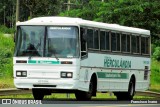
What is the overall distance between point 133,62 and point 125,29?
5.23ft

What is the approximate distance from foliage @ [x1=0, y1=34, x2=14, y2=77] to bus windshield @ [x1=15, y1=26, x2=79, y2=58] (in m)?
16.2

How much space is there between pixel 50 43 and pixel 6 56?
23.8m

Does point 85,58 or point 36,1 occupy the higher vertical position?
point 36,1

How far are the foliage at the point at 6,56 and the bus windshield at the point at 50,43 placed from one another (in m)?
16.2

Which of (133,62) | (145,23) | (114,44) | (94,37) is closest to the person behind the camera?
(94,37)

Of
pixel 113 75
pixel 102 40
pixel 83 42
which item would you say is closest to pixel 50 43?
pixel 83 42

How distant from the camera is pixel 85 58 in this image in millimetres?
20734

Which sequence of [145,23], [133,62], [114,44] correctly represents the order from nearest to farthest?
[114,44] → [133,62] → [145,23]

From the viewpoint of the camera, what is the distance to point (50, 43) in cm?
2017

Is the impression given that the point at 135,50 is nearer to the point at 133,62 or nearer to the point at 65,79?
the point at 133,62

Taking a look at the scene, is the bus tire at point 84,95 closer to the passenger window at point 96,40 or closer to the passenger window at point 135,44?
the passenger window at point 96,40

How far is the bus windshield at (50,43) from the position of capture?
20.1 meters

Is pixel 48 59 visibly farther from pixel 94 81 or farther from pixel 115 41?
pixel 115 41

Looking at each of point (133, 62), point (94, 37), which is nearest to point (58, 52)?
point (94, 37)
